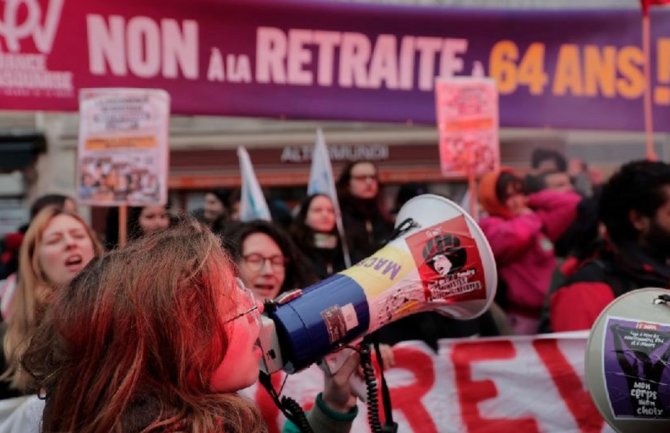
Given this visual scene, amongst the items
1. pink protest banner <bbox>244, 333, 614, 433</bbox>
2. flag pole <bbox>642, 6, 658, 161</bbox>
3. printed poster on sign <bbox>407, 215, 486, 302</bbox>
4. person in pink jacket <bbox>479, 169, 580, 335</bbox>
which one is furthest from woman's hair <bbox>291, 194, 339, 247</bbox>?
printed poster on sign <bbox>407, 215, 486, 302</bbox>

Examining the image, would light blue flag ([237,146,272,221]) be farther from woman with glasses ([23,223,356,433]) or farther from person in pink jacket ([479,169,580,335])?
woman with glasses ([23,223,356,433])

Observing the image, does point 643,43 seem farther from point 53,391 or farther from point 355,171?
point 53,391

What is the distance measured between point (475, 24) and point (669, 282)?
2.69 m

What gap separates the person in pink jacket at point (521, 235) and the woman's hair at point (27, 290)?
1.99m

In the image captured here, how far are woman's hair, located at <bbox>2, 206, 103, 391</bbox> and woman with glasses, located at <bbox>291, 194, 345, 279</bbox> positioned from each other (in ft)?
4.35

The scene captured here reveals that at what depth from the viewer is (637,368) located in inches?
68.0

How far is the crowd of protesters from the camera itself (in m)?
1.35

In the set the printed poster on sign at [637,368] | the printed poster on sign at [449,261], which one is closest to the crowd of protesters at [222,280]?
the printed poster on sign at [449,261]

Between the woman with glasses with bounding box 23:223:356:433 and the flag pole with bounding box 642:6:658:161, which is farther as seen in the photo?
the flag pole with bounding box 642:6:658:161

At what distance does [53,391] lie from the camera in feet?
4.63

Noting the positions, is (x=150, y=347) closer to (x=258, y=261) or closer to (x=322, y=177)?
(x=258, y=261)

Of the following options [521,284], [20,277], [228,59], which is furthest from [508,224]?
[20,277]

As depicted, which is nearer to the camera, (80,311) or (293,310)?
(80,311)

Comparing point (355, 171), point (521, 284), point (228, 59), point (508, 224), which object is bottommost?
point (521, 284)
